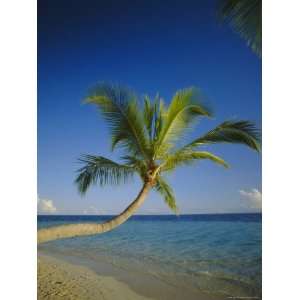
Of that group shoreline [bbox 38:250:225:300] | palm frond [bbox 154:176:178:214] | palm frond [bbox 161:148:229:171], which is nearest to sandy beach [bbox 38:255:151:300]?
shoreline [bbox 38:250:225:300]

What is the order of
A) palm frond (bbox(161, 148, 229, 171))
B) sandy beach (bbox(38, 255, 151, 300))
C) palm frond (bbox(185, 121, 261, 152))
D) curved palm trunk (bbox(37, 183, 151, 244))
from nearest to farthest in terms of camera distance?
curved palm trunk (bbox(37, 183, 151, 244))
palm frond (bbox(161, 148, 229, 171))
palm frond (bbox(185, 121, 261, 152))
sandy beach (bbox(38, 255, 151, 300))

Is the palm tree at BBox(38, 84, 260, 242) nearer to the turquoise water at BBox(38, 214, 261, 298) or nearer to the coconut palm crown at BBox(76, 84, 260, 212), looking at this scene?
the coconut palm crown at BBox(76, 84, 260, 212)

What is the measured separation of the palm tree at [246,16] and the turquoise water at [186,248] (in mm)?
1217

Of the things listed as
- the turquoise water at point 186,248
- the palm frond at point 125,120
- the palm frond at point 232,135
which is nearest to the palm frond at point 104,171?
the palm frond at point 125,120

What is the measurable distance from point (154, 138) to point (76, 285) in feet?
4.70

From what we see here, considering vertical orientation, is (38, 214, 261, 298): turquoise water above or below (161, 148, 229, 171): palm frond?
below

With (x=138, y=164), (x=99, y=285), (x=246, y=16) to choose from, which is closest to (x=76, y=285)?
(x=99, y=285)

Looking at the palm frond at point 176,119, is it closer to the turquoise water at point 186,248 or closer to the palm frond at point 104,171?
the palm frond at point 104,171

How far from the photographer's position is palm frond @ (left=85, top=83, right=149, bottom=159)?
2199mm

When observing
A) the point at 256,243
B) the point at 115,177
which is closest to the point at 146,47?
the point at 115,177

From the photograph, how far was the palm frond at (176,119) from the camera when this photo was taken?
2162 millimetres
